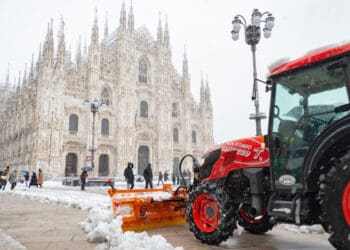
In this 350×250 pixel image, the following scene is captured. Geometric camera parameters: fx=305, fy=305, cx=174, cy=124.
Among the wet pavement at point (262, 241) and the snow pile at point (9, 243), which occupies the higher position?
the snow pile at point (9, 243)

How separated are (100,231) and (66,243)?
427mm

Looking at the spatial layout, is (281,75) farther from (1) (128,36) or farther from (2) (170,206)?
(1) (128,36)

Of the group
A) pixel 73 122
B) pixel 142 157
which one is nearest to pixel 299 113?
pixel 73 122

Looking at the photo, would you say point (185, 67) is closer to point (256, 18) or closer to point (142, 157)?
point (142, 157)

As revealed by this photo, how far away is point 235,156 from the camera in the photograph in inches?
159

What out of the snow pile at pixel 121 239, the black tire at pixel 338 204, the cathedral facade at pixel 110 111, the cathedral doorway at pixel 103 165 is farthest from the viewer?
the cathedral doorway at pixel 103 165

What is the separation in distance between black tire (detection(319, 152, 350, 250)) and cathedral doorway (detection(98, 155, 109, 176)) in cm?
3126

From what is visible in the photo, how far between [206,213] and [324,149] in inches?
74.2

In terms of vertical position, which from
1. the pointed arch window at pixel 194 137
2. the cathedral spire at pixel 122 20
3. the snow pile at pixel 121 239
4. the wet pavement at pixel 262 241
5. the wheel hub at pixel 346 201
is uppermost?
the cathedral spire at pixel 122 20

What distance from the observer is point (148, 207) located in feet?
16.8

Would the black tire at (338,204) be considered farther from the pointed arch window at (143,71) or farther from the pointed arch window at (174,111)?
the pointed arch window at (174,111)

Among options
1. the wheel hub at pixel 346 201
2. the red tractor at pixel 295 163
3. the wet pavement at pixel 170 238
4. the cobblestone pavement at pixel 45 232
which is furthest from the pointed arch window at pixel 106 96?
the wheel hub at pixel 346 201

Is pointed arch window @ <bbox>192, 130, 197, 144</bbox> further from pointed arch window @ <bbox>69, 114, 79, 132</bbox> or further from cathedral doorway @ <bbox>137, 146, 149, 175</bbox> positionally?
pointed arch window @ <bbox>69, 114, 79, 132</bbox>

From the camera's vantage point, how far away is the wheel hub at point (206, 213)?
391cm
